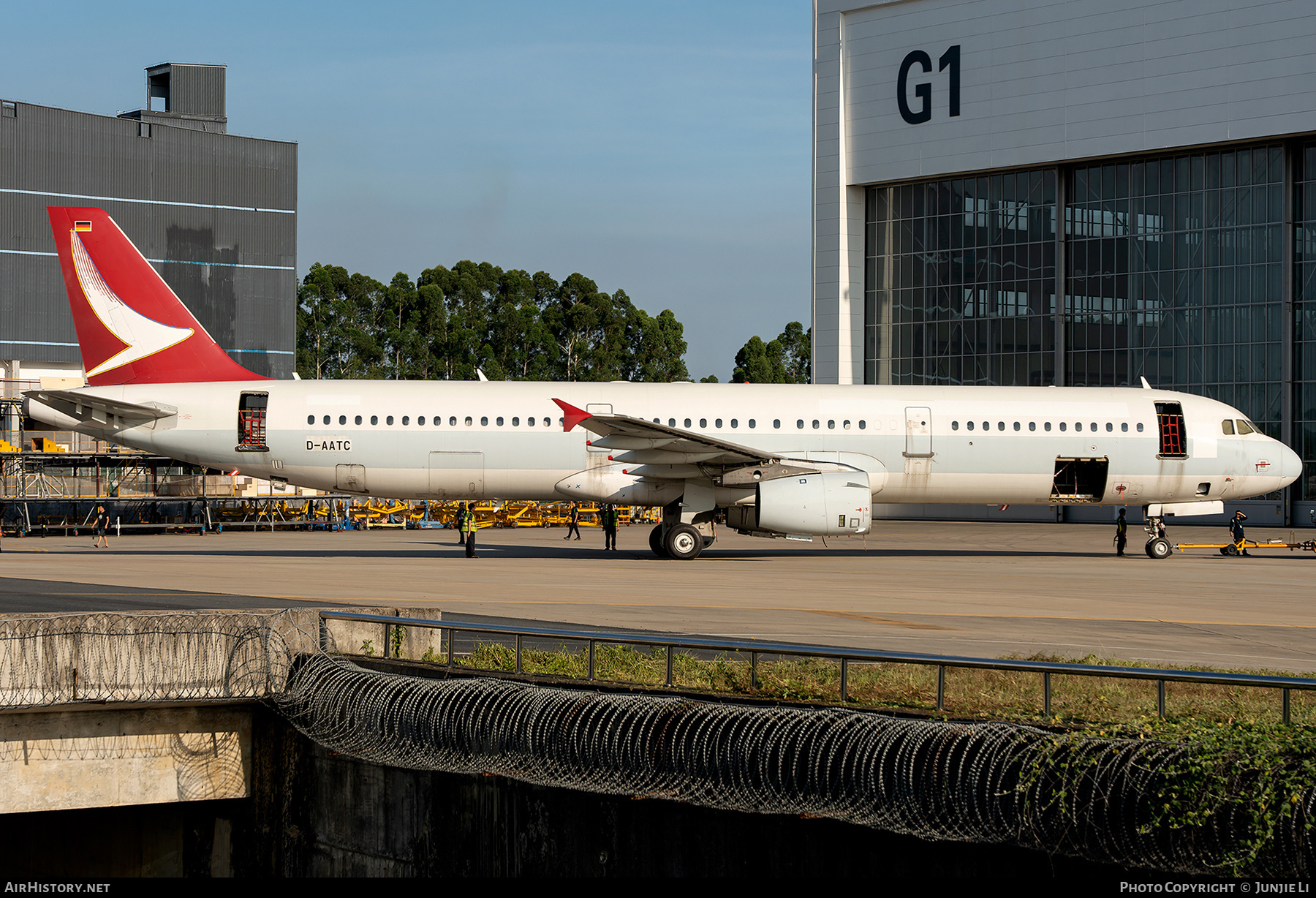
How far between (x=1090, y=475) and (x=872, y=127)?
134 feet

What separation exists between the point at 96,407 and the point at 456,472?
8508mm

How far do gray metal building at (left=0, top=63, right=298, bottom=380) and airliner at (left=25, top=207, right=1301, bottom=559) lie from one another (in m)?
42.6

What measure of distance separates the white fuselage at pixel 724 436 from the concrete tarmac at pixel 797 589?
78.6 inches

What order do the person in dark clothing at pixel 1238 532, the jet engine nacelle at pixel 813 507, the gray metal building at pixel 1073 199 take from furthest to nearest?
the gray metal building at pixel 1073 199 → the person in dark clothing at pixel 1238 532 → the jet engine nacelle at pixel 813 507

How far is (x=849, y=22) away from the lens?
6856 cm

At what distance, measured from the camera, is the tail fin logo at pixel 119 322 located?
30297mm

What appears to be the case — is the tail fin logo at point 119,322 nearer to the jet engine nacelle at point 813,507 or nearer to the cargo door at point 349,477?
the cargo door at point 349,477

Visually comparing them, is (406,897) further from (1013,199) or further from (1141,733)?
(1013,199)

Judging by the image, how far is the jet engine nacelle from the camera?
1105 inches

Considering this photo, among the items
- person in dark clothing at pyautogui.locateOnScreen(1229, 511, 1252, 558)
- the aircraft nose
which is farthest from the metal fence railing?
person in dark clothing at pyautogui.locateOnScreen(1229, 511, 1252, 558)

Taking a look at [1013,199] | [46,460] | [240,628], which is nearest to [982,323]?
[1013,199]

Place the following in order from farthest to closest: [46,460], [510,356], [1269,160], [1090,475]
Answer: [510,356] → [1269,160] → [46,460] → [1090,475]

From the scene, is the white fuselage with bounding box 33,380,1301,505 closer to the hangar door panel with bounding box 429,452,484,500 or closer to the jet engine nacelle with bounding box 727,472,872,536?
the hangar door panel with bounding box 429,452,484,500

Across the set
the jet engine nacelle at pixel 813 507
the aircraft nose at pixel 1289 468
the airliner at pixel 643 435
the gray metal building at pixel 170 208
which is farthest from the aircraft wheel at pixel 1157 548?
the gray metal building at pixel 170 208
